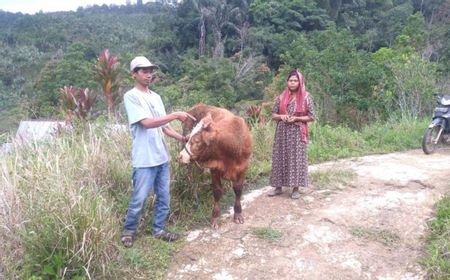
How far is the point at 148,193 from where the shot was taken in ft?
12.3

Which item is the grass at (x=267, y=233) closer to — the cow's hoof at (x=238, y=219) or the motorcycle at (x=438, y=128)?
the cow's hoof at (x=238, y=219)

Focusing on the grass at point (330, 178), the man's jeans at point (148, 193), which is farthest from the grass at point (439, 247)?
the man's jeans at point (148, 193)

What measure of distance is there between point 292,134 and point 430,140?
126 inches

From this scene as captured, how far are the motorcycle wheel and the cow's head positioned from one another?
4.31 metres

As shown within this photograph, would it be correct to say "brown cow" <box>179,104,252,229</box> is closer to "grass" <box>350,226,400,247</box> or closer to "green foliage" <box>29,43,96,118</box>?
"grass" <box>350,226,400,247</box>

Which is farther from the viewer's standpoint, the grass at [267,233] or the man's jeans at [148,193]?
the grass at [267,233]

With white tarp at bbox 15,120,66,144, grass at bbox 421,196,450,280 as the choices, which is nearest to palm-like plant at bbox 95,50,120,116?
white tarp at bbox 15,120,66,144

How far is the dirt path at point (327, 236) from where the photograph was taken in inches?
140

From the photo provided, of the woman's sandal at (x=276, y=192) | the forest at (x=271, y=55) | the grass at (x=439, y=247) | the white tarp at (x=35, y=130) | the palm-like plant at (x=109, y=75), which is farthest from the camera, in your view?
the forest at (x=271, y=55)

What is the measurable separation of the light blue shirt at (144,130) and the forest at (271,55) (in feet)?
23.6

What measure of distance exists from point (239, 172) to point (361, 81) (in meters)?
8.29

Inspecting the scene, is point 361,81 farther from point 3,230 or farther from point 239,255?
point 3,230

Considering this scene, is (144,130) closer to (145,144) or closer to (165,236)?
(145,144)

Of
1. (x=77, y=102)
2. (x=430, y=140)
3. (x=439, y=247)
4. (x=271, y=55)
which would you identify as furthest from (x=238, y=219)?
(x=271, y=55)
